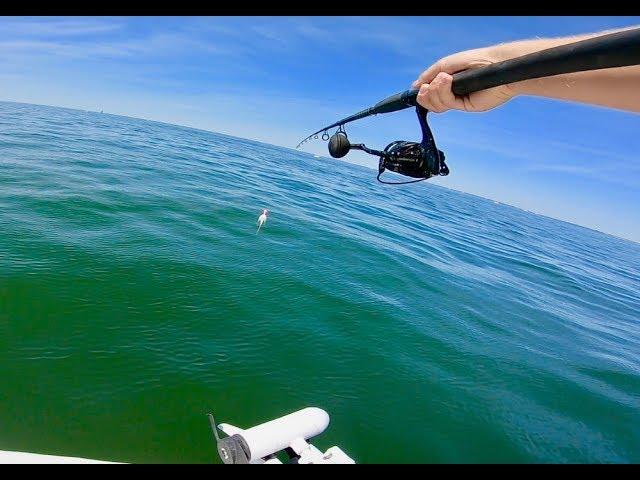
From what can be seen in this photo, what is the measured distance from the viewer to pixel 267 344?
8898 mm

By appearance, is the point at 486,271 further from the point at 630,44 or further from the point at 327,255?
the point at 630,44

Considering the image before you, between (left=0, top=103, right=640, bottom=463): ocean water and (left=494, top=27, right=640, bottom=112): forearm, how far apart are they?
6714 mm

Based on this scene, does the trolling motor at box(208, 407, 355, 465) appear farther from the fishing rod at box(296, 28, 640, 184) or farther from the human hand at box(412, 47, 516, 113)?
the human hand at box(412, 47, 516, 113)

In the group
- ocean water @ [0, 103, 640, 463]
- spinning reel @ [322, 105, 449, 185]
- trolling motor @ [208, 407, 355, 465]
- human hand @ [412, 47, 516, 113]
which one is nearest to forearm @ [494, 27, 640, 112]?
human hand @ [412, 47, 516, 113]

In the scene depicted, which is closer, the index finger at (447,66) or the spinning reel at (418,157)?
the index finger at (447,66)

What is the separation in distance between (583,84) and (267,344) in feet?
28.4

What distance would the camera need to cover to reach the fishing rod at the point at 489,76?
0.80 metres

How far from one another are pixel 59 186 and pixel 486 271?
22751 millimetres

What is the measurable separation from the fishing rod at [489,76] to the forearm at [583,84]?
0.09 meters

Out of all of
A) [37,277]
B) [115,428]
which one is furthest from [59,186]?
[115,428]

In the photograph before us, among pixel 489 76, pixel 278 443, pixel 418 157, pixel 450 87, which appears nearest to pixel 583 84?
pixel 489 76

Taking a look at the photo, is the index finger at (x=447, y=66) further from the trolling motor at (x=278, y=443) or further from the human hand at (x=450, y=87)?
the trolling motor at (x=278, y=443)

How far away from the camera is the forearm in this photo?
3.22ft

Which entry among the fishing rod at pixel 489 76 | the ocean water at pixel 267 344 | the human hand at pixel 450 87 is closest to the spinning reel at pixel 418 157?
the fishing rod at pixel 489 76
